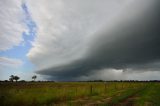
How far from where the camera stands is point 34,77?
17512 cm

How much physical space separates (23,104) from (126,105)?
9.98 m

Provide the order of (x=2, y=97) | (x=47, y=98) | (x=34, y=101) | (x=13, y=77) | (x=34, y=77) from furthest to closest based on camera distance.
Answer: (x=34, y=77) < (x=13, y=77) < (x=47, y=98) < (x=34, y=101) < (x=2, y=97)

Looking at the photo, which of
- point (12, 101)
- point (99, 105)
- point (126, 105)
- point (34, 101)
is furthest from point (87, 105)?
point (12, 101)

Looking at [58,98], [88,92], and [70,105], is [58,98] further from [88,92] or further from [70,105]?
[88,92]

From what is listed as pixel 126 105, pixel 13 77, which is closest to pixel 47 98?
pixel 126 105

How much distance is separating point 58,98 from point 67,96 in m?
2.05

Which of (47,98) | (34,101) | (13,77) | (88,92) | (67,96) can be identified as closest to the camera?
(34,101)

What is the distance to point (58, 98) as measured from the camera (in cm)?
2381

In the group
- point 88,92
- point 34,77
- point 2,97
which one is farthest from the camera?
point 34,77

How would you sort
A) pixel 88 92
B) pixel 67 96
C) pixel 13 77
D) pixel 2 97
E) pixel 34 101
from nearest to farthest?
pixel 2 97, pixel 34 101, pixel 67 96, pixel 88 92, pixel 13 77

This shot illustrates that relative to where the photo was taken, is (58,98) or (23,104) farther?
(58,98)

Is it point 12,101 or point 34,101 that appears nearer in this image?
point 12,101

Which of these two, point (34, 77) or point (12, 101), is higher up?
point (34, 77)

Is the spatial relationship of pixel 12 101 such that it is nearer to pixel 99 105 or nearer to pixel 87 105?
pixel 87 105
